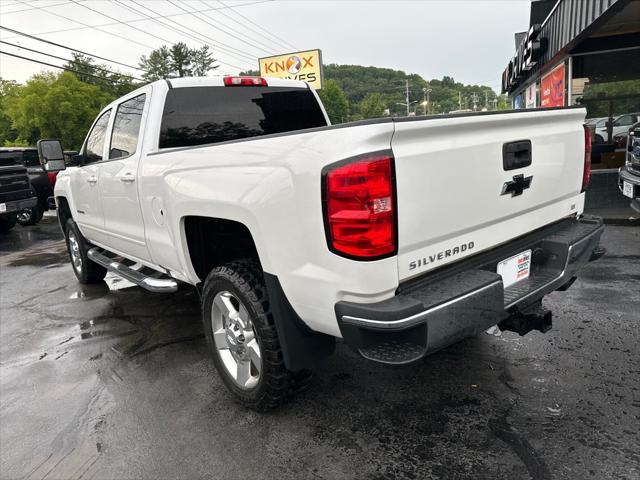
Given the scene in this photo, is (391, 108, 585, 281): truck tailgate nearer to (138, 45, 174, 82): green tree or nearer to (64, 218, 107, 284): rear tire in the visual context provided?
(64, 218, 107, 284): rear tire

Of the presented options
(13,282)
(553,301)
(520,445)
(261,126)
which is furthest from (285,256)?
(13,282)

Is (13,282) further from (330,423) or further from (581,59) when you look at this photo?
(581,59)

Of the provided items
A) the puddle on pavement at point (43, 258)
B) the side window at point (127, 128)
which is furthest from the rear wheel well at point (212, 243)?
the puddle on pavement at point (43, 258)

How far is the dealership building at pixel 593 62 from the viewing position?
9.38m

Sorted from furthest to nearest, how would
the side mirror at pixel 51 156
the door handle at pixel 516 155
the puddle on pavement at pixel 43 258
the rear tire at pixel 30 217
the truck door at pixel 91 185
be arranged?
the rear tire at pixel 30 217 < the puddle on pavement at pixel 43 258 < the side mirror at pixel 51 156 < the truck door at pixel 91 185 < the door handle at pixel 516 155

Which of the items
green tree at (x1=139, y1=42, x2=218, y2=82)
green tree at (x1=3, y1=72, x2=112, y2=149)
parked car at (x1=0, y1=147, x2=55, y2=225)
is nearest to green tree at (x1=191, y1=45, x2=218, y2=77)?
green tree at (x1=139, y1=42, x2=218, y2=82)

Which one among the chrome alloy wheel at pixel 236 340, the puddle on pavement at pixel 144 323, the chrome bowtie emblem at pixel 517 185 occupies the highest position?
the chrome bowtie emblem at pixel 517 185

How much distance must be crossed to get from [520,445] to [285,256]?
5.01 feet

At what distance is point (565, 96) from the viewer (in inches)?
447

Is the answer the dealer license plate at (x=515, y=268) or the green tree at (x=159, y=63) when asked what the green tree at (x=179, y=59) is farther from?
the dealer license plate at (x=515, y=268)

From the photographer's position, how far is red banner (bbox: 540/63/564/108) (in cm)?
1173

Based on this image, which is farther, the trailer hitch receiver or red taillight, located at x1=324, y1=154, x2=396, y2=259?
the trailer hitch receiver

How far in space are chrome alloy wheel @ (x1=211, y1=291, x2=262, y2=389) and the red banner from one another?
10.2 metres

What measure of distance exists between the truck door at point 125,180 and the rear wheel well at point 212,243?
2.49 ft
